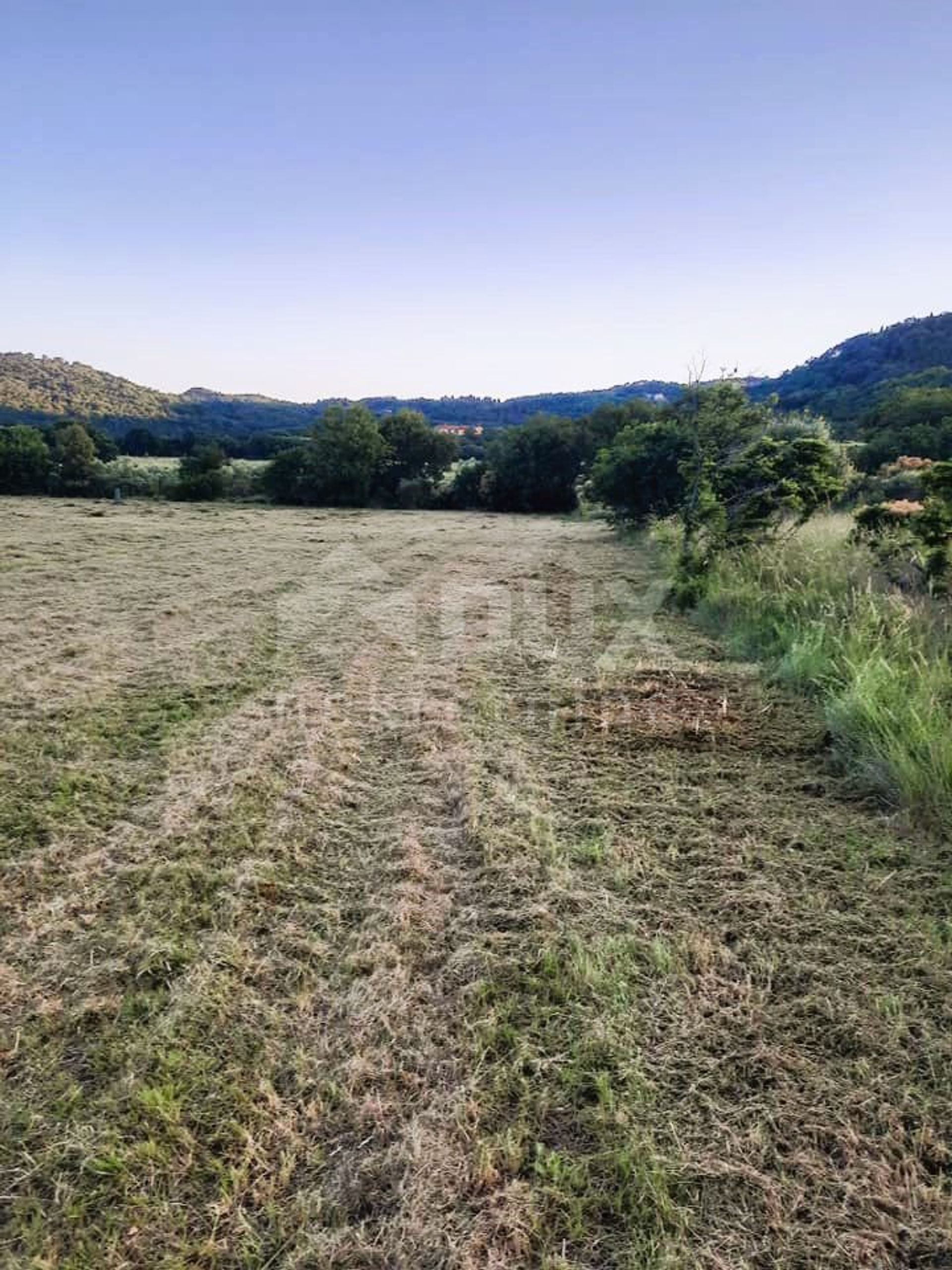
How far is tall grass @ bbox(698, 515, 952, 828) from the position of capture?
2984mm

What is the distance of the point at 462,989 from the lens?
1.95 meters

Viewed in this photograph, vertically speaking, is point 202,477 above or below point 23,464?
below

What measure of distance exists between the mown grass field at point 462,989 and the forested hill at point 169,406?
33.1 metres

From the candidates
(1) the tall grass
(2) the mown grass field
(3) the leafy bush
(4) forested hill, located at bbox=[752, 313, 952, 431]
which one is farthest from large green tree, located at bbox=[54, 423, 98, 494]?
(4) forested hill, located at bbox=[752, 313, 952, 431]

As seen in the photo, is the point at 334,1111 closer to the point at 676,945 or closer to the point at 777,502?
the point at 676,945

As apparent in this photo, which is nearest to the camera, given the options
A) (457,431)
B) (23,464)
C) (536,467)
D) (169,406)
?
(23,464)

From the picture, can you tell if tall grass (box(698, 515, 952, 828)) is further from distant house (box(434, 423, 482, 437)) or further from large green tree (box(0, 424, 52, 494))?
large green tree (box(0, 424, 52, 494))

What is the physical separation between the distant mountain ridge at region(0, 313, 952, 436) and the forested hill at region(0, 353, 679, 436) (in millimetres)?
135

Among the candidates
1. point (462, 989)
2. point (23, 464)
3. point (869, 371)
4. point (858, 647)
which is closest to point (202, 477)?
point (23, 464)

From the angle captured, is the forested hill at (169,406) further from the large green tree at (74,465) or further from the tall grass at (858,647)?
the tall grass at (858,647)

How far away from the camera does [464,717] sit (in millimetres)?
4164

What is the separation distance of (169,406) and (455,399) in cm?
3389

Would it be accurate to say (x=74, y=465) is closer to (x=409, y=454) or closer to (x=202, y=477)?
(x=202, y=477)

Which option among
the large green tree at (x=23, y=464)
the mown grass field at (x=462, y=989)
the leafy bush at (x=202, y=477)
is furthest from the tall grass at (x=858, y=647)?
the large green tree at (x=23, y=464)
